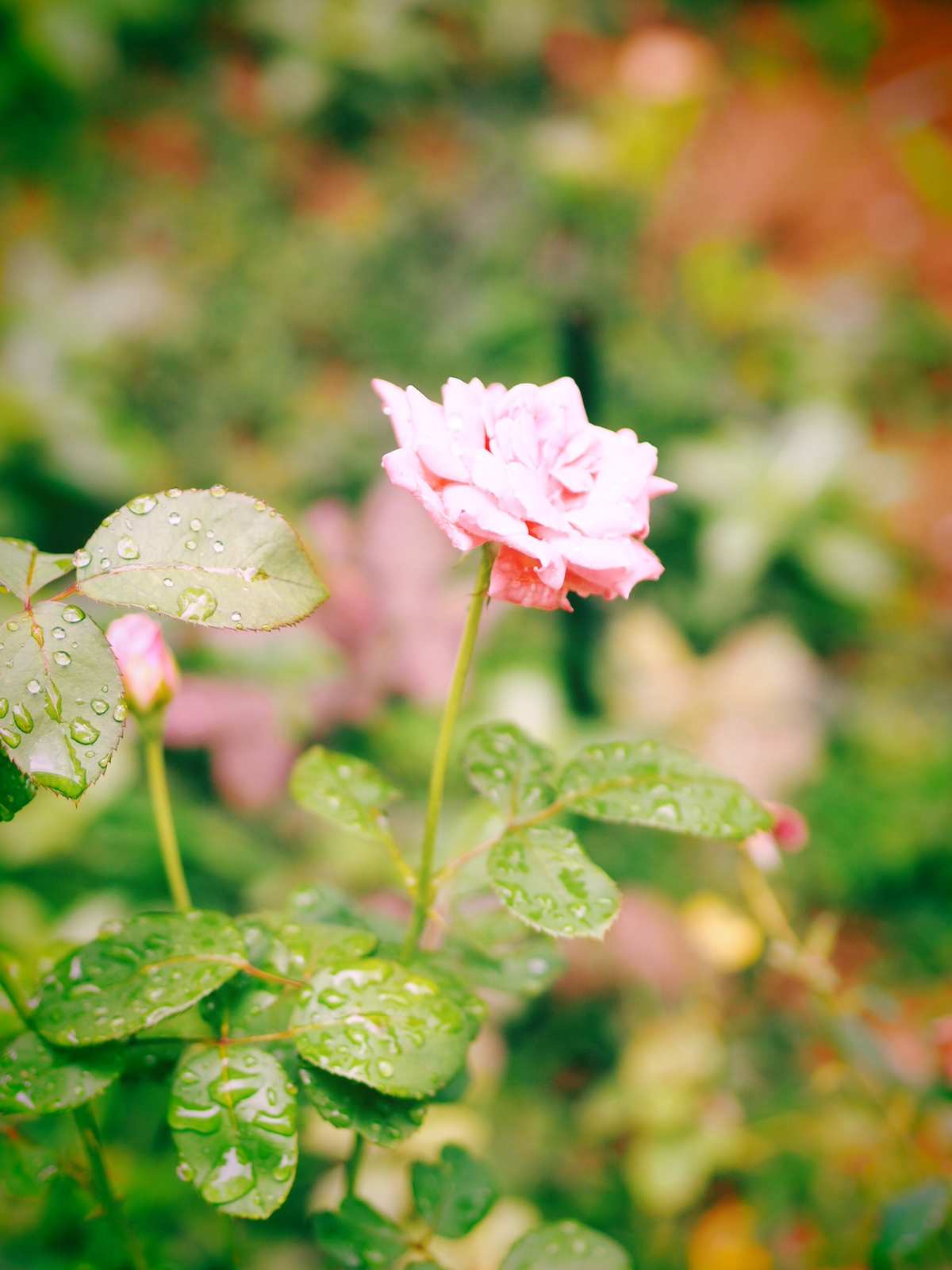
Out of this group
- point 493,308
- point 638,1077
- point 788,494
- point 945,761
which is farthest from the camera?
point 493,308

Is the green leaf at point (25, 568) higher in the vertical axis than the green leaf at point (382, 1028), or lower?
higher

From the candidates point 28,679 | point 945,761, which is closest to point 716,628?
point 945,761

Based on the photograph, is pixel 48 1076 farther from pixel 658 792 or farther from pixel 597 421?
pixel 597 421

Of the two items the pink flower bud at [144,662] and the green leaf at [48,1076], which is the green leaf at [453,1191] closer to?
the green leaf at [48,1076]

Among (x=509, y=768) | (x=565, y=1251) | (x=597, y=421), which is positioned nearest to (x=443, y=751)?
(x=509, y=768)

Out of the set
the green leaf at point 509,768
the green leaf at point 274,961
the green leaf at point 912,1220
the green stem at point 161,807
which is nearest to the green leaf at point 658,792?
the green leaf at point 509,768

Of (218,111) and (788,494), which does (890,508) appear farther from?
(218,111)
